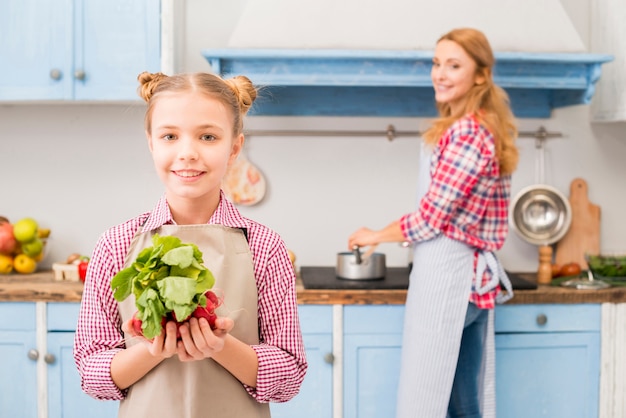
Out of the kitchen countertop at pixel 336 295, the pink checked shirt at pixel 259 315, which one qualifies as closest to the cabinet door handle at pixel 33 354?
the kitchen countertop at pixel 336 295

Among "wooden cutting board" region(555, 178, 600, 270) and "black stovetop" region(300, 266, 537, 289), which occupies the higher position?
"wooden cutting board" region(555, 178, 600, 270)

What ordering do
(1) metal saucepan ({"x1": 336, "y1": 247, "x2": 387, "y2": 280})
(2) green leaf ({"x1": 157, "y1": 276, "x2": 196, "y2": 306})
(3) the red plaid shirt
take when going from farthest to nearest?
(1) metal saucepan ({"x1": 336, "y1": 247, "x2": 387, "y2": 280}), (3) the red plaid shirt, (2) green leaf ({"x1": 157, "y1": 276, "x2": 196, "y2": 306})

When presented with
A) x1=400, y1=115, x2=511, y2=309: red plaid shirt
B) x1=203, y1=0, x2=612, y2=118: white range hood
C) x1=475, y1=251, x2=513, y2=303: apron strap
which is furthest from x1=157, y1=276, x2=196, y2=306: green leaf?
x1=203, y1=0, x2=612, y2=118: white range hood

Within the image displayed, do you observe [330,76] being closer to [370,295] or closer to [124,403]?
[370,295]

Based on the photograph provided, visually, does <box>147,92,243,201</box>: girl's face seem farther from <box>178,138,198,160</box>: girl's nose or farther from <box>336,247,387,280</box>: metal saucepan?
<box>336,247,387,280</box>: metal saucepan

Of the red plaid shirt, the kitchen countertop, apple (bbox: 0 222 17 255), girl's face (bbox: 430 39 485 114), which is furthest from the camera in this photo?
apple (bbox: 0 222 17 255)

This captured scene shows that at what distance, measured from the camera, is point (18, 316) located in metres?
2.76

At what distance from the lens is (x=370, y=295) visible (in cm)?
274

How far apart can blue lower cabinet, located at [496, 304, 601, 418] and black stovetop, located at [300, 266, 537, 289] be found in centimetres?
12

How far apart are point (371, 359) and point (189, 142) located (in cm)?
170

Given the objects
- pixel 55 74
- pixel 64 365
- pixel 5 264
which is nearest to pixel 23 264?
pixel 5 264

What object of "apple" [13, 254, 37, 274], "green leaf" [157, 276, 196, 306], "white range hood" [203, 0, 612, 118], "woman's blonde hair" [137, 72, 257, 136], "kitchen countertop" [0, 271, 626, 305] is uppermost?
"white range hood" [203, 0, 612, 118]

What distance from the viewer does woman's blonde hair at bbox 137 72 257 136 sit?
50.1 inches

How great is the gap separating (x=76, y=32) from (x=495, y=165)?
4.91ft
